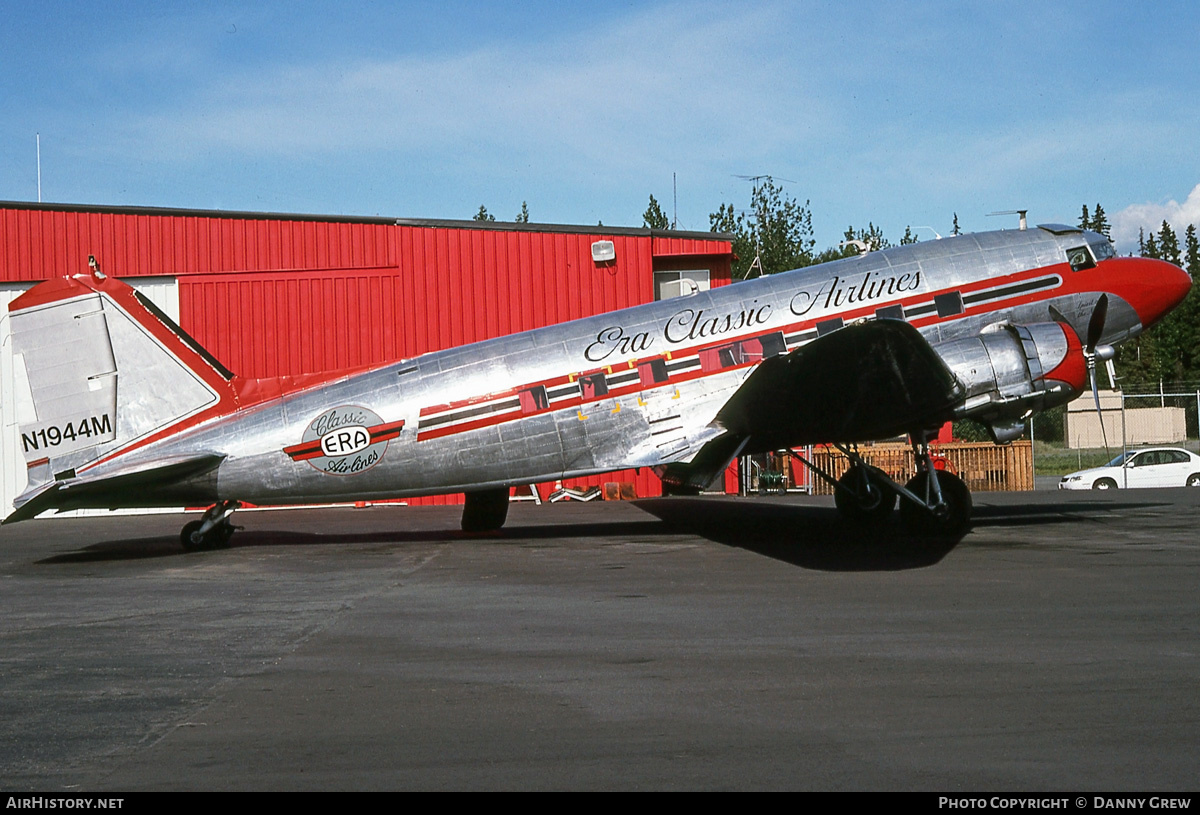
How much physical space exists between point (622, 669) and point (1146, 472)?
2533 centimetres

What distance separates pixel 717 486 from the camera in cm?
2694

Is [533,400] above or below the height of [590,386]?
below

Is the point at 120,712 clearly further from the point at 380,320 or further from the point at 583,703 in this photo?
the point at 380,320

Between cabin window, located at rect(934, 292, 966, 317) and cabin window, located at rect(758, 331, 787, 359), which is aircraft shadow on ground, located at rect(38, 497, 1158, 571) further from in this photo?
cabin window, located at rect(934, 292, 966, 317)

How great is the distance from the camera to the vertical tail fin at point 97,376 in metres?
14.1

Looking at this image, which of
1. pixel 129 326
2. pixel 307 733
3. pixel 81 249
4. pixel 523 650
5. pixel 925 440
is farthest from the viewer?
pixel 81 249

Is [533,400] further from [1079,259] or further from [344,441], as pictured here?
[1079,259]

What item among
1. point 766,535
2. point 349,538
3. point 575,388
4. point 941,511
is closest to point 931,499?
point 941,511

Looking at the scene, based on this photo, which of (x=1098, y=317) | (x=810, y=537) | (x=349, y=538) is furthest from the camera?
(x=349, y=538)

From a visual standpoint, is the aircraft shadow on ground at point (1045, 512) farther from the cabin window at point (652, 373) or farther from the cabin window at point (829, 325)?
the cabin window at point (652, 373)

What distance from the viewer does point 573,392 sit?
1457 centimetres

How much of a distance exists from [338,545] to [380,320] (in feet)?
39.3

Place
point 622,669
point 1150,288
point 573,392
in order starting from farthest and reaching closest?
point 1150,288, point 573,392, point 622,669

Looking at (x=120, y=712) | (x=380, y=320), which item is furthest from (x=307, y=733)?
(x=380, y=320)
